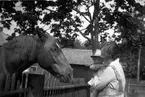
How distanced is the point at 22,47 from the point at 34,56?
0.22 m

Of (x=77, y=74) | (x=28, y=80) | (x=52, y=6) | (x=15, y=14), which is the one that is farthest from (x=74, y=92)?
(x=77, y=74)

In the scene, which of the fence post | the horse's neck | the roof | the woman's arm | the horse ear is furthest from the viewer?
the roof

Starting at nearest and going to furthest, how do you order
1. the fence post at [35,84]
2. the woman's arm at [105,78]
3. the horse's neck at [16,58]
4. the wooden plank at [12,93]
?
the wooden plank at [12,93], the woman's arm at [105,78], the horse's neck at [16,58], the fence post at [35,84]

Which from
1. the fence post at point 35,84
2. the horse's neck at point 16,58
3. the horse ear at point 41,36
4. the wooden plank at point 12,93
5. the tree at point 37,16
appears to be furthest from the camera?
the tree at point 37,16

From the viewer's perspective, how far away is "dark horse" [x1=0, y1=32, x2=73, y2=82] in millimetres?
2967

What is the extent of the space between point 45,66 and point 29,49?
13.3 inches

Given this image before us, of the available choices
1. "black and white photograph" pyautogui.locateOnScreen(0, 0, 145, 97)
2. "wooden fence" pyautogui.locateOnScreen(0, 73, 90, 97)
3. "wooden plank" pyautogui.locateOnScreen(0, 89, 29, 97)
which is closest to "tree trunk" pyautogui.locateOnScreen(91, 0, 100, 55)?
"black and white photograph" pyautogui.locateOnScreen(0, 0, 145, 97)

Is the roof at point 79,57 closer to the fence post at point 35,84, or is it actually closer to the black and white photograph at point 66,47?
the black and white photograph at point 66,47

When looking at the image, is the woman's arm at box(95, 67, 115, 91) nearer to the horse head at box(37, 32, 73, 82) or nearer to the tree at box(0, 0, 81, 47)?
the horse head at box(37, 32, 73, 82)

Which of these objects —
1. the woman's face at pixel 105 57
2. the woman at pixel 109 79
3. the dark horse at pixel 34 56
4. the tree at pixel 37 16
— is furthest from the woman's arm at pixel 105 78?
the tree at pixel 37 16

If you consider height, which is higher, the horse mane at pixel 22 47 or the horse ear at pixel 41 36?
the horse ear at pixel 41 36

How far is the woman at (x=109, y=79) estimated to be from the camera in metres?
2.88

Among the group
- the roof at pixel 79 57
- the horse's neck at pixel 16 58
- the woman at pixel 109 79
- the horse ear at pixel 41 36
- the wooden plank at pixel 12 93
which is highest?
the roof at pixel 79 57

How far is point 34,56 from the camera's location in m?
3.03
